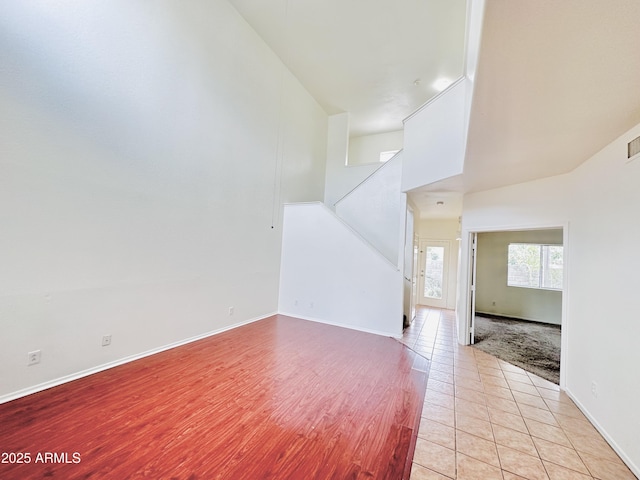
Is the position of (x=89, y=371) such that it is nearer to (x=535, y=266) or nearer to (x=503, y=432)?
(x=503, y=432)

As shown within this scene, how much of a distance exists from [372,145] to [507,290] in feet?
A: 19.4

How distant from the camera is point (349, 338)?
4.54 metres

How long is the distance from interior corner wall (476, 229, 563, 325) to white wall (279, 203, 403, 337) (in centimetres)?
405

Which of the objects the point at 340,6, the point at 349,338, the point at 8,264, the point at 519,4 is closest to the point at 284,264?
the point at 349,338

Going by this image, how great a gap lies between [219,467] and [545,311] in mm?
7932

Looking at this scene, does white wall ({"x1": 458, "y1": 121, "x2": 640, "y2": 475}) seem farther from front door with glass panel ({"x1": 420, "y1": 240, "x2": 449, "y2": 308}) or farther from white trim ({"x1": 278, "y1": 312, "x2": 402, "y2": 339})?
front door with glass panel ({"x1": 420, "y1": 240, "x2": 449, "y2": 308})

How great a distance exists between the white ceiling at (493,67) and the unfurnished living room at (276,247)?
2 centimetres

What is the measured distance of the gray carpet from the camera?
3.83 m

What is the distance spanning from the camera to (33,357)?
96.0 inches

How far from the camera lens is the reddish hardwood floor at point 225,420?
1.74 m

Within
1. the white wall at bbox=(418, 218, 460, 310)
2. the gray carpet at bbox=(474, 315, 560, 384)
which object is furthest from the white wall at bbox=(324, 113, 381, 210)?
the gray carpet at bbox=(474, 315, 560, 384)

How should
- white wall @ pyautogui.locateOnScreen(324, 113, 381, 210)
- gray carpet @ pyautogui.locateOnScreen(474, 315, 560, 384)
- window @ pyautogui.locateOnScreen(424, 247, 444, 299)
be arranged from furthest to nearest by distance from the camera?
1. window @ pyautogui.locateOnScreen(424, 247, 444, 299)
2. white wall @ pyautogui.locateOnScreen(324, 113, 381, 210)
3. gray carpet @ pyautogui.locateOnScreen(474, 315, 560, 384)

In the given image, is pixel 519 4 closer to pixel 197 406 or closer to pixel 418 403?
pixel 418 403

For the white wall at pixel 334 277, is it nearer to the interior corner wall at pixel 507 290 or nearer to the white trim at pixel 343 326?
the white trim at pixel 343 326
